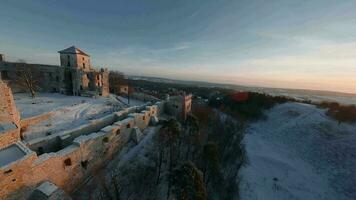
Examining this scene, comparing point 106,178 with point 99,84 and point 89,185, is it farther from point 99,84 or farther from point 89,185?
point 99,84

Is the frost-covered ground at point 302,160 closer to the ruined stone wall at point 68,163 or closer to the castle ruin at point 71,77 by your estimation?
the ruined stone wall at point 68,163

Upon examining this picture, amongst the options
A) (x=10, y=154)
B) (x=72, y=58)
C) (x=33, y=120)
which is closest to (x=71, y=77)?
(x=72, y=58)

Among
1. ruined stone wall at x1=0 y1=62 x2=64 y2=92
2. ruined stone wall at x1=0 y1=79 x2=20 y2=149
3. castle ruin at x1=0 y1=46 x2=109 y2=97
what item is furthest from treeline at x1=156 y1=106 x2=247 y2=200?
ruined stone wall at x1=0 y1=62 x2=64 y2=92

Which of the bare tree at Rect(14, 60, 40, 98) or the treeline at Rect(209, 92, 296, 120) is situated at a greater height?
the bare tree at Rect(14, 60, 40, 98)

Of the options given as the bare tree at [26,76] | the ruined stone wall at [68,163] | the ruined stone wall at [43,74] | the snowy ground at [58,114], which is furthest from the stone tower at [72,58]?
the ruined stone wall at [68,163]

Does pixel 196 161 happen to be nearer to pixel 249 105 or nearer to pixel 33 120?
pixel 33 120

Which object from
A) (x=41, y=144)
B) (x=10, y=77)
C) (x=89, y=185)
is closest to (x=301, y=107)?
(x=89, y=185)

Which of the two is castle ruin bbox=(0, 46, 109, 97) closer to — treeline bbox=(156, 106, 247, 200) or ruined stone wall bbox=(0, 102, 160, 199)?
ruined stone wall bbox=(0, 102, 160, 199)
